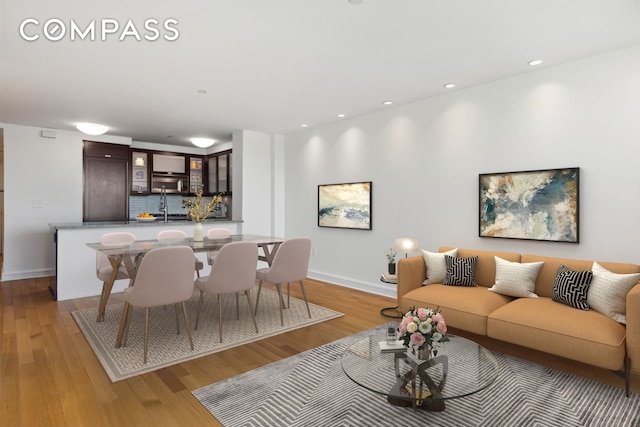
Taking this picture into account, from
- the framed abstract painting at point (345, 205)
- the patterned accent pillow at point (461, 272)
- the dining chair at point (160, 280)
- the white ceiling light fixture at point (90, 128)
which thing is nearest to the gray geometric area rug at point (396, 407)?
the dining chair at point (160, 280)

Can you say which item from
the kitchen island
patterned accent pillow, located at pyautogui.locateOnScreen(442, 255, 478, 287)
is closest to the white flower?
patterned accent pillow, located at pyautogui.locateOnScreen(442, 255, 478, 287)

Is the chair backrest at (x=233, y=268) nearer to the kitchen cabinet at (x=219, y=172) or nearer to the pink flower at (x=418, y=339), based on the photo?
the pink flower at (x=418, y=339)

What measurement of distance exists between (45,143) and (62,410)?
5.62 m

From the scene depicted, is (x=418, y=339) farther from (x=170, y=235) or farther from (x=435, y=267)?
(x=170, y=235)

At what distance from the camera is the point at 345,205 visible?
561 cm

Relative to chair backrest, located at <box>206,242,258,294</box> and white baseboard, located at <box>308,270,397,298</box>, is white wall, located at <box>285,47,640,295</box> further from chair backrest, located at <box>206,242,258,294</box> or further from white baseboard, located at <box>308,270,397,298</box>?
chair backrest, located at <box>206,242,258,294</box>

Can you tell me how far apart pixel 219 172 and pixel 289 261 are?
4448 mm

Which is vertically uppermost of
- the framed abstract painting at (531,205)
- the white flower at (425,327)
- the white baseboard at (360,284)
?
the framed abstract painting at (531,205)

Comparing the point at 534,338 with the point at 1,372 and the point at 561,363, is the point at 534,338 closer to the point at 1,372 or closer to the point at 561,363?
the point at 561,363

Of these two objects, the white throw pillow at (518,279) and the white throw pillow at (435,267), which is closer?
the white throw pillow at (518,279)

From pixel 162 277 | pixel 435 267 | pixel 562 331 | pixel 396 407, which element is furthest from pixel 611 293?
pixel 162 277

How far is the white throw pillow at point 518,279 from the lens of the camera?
323 centimetres

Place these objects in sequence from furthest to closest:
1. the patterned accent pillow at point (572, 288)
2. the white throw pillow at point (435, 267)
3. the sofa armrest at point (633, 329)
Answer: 1. the white throw pillow at point (435, 267)
2. the patterned accent pillow at point (572, 288)
3. the sofa armrest at point (633, 329)

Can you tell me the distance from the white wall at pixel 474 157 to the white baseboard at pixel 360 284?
0.05 ft
